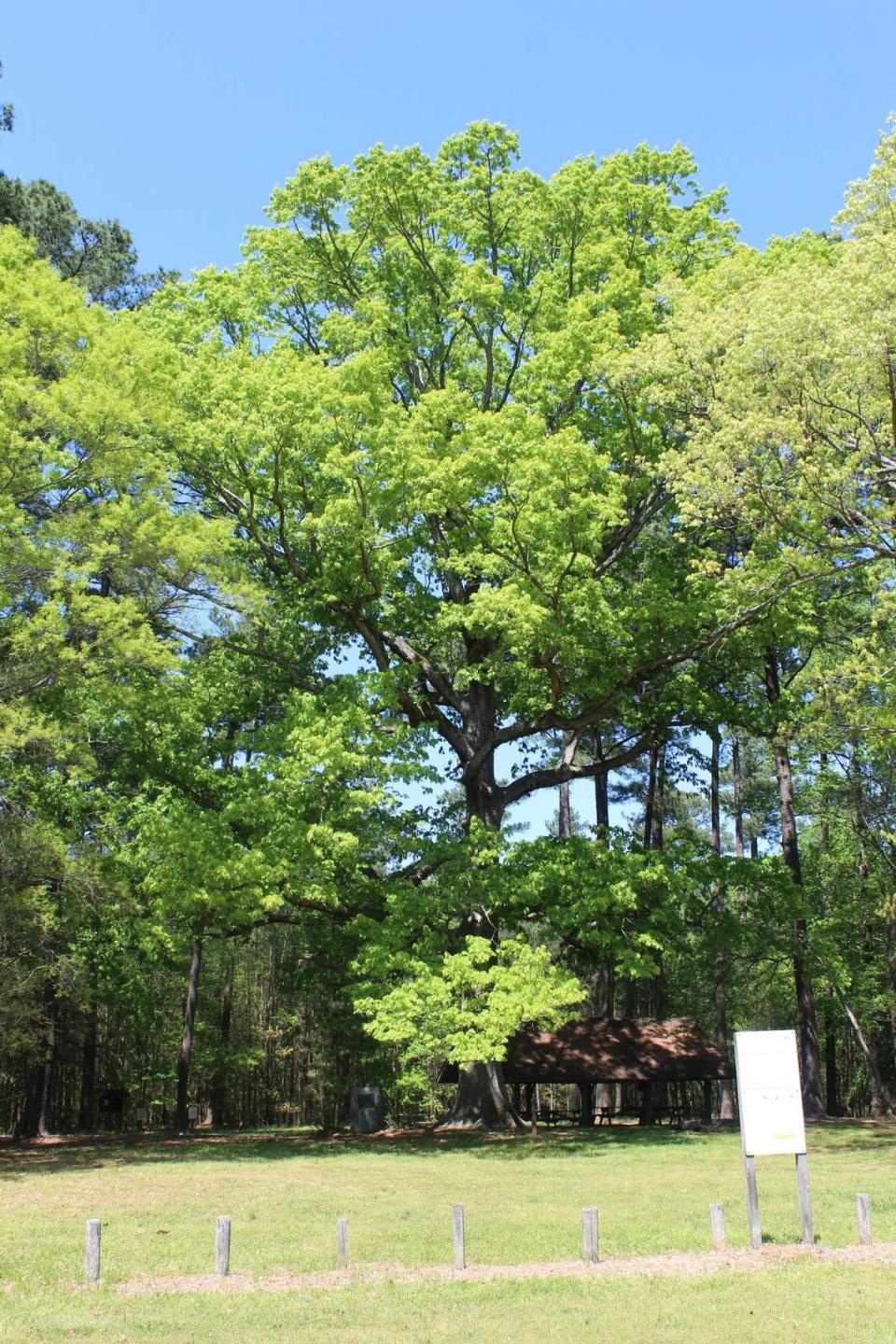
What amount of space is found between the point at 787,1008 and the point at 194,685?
35752 mm

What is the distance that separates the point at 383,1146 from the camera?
72.5ft

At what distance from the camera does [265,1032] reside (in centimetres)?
4175

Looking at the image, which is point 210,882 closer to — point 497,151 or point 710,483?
point 710,483

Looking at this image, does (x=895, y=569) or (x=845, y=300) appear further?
(x=895, y=569)

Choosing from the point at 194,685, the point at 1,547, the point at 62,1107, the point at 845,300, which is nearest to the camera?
the point at 845,300

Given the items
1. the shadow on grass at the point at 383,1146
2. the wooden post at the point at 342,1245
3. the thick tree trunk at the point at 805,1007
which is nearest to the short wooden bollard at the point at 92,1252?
the wooden post at the point at 342,1245

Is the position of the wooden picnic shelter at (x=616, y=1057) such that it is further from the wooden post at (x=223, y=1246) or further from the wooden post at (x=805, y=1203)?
the wooden post at (x=223, y=1246)

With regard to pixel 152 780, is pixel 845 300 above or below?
above

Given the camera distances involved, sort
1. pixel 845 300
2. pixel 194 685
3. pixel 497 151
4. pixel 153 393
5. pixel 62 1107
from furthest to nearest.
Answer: pixel 62 1107, pixel 497 151, pixel 194 685, pixel 153 393, pixel 845 300

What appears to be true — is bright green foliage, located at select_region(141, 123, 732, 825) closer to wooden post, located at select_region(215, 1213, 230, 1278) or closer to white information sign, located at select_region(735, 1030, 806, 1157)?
white information sign, located at select_region(735, 1030, 806, 1157)

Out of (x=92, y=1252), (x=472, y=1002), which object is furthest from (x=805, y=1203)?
(x=472, y=1002)

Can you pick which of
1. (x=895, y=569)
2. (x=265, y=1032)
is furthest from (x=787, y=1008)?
(x=895, y=569)

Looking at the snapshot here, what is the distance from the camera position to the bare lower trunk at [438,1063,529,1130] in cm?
2475

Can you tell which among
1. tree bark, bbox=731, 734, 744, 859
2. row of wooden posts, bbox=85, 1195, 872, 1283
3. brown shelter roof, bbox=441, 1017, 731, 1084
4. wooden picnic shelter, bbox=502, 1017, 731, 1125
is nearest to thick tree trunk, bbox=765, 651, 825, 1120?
brown shelter roof, bbox=441, 1017, 731, 1084
